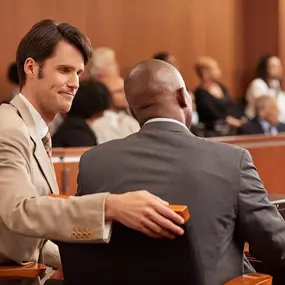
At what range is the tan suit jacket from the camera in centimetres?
223

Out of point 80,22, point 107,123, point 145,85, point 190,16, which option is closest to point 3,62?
point 80,22

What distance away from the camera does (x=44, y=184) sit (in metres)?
2.64

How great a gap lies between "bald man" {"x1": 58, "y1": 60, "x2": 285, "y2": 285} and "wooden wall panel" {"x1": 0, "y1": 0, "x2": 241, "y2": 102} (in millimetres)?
5765

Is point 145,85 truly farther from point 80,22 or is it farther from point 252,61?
point 252,61

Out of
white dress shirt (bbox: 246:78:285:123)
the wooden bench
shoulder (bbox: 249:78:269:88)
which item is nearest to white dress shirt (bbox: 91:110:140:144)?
white dress shirt (bbox: 246:78:285:123)

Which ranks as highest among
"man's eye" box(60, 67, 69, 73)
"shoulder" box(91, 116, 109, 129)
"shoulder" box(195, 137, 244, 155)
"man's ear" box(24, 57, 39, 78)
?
"man's ear" box(24, 57, 39, 78)

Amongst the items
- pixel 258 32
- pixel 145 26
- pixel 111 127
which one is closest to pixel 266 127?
pixel 111 127

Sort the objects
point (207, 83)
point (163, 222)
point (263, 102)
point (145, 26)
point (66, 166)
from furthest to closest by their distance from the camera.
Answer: point (145, 26) → point (207, 83) → point (263, 102) → point (66, 166) → point (163, 222)

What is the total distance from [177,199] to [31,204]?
1.46 feet

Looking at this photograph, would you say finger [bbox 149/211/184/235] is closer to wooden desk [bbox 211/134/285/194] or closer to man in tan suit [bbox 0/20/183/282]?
man in tan suit [bbox 0/20/183/282]

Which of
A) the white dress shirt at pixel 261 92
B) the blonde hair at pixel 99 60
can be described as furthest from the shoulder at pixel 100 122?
the white dress shirt at pixel 261 92

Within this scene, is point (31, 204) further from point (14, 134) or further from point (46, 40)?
point (46, 40)

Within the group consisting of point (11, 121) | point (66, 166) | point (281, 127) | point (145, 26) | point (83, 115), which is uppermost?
point (11, 121)

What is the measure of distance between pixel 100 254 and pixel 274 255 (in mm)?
539
